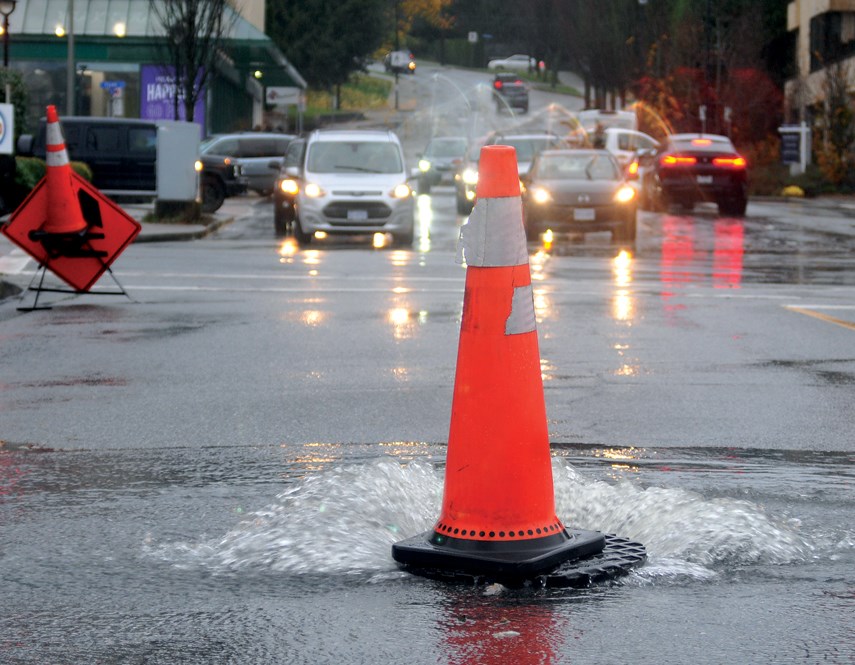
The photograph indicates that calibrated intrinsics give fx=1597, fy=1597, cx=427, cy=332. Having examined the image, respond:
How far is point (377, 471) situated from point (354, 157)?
62.7ft

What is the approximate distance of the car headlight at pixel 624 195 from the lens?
79.0 feet

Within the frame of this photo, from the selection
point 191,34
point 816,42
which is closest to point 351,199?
point 191,34

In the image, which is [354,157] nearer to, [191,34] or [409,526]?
[191,34]

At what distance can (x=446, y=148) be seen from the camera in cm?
4731

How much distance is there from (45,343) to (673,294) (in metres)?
6.36

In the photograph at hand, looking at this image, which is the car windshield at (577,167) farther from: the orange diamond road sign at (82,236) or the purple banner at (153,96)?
the purple banner at (153,96)

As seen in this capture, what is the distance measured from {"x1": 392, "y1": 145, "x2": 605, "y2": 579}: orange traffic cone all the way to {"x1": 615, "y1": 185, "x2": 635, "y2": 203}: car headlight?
19016mm

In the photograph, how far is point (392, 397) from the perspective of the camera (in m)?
8.66

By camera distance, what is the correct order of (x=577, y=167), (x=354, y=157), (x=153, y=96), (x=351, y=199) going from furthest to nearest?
(x=153, y=96) < (x=577, y=167) < (x=354, y=157) < (x=351, y=199)

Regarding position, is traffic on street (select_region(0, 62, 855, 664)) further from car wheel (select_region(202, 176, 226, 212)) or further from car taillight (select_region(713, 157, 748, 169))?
car wheel (select_region(202, 176, 226, 212))

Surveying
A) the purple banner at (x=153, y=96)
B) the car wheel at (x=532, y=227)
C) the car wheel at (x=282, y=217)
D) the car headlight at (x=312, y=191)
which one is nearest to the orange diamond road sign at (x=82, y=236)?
the car headlight at (x=312, y=191)

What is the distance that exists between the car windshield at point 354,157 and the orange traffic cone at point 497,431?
19629mm

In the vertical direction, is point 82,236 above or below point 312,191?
below

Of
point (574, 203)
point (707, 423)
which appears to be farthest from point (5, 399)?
point (574, 203)
